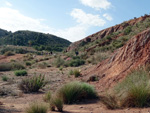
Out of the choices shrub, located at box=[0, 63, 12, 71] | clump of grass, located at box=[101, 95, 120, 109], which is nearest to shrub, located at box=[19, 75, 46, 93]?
clump of grass, located at box=[101, 95, 120, 109]

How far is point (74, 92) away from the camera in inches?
316

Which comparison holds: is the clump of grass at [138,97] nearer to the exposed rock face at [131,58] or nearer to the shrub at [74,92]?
the shrub at [74,92]

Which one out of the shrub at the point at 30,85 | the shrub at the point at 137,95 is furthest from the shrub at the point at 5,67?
the shrub at the point at 137,95

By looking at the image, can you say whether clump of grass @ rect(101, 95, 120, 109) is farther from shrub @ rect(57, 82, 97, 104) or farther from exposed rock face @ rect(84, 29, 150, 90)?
exposed rock face @ rect(84, 29, 150, 90)

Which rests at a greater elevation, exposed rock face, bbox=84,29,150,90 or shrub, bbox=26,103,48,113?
exposed rock face, bbox=84,29,150,90

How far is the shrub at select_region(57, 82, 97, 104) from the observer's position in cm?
789

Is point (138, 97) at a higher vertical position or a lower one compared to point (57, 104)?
higher

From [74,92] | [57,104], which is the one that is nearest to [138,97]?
[57,104]

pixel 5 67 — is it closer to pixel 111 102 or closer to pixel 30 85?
pixel 30 85

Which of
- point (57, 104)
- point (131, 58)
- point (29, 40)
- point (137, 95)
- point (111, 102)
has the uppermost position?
point (29, 40)

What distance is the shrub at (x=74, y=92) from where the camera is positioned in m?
7.89

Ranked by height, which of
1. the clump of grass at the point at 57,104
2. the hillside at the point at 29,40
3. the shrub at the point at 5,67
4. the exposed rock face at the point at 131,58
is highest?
the hillside at the point at 29,40

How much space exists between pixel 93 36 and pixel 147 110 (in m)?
56.6

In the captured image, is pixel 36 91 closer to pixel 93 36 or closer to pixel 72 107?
pixel 72 107
